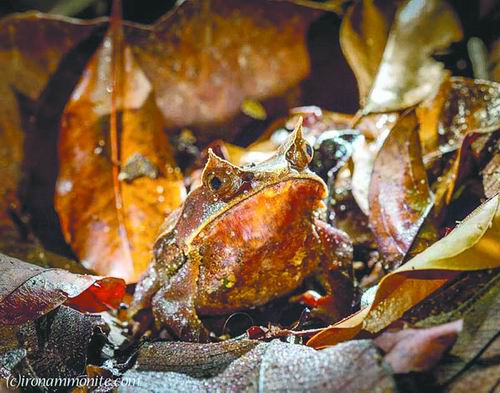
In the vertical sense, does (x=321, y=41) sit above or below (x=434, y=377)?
above

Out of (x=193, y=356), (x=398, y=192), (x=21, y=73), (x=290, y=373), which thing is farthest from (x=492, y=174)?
(x=21, y=73)

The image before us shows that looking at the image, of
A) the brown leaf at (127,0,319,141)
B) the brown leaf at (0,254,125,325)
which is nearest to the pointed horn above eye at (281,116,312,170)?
the brown leaf at (0,254,125,325)

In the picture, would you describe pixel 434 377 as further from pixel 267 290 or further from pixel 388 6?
pixel 388 6

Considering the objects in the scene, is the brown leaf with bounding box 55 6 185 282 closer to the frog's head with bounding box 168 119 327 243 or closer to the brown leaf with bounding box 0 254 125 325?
the brown leaf with bounding box 0 254 125 325

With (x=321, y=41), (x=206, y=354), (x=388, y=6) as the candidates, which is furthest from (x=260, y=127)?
(x=206, y=354)

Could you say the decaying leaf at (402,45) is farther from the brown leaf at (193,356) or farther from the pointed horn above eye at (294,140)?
the brown leaf at (193,356)
